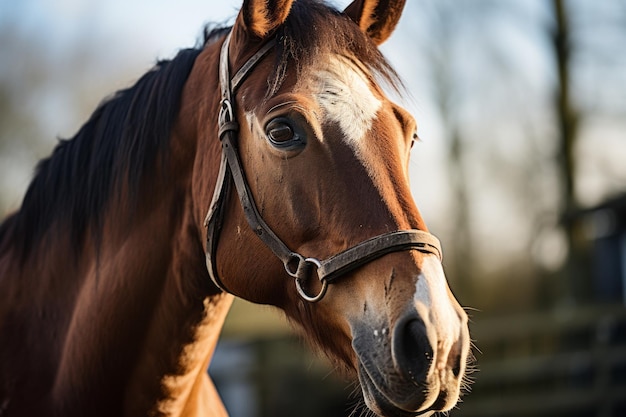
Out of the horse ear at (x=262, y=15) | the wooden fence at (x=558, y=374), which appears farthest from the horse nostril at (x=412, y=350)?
the wooden fence at (x=558, y=374)

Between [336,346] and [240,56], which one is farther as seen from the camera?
[240,56]

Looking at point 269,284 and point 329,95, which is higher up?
point 329,95

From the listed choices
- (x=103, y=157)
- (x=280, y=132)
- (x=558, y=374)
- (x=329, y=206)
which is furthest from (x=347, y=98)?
(x=558, y=374)

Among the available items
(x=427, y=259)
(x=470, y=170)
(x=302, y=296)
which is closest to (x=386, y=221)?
(x=427, y=259)

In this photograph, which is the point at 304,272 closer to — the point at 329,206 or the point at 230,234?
the point at 329,206

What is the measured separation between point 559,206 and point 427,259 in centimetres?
1307

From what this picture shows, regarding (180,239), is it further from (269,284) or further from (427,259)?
(427,259)

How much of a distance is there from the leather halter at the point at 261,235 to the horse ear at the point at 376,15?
44 centimetres

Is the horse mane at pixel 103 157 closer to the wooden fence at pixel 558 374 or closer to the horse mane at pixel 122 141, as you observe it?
the horse mane at pixel 122 141

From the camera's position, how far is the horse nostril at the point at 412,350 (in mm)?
1846

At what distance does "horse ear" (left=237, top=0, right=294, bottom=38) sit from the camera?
2355 mm

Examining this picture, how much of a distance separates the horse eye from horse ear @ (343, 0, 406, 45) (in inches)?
26.5

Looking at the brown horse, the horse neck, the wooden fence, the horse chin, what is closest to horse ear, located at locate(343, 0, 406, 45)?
the brown horse

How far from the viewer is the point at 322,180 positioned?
2139 mm
